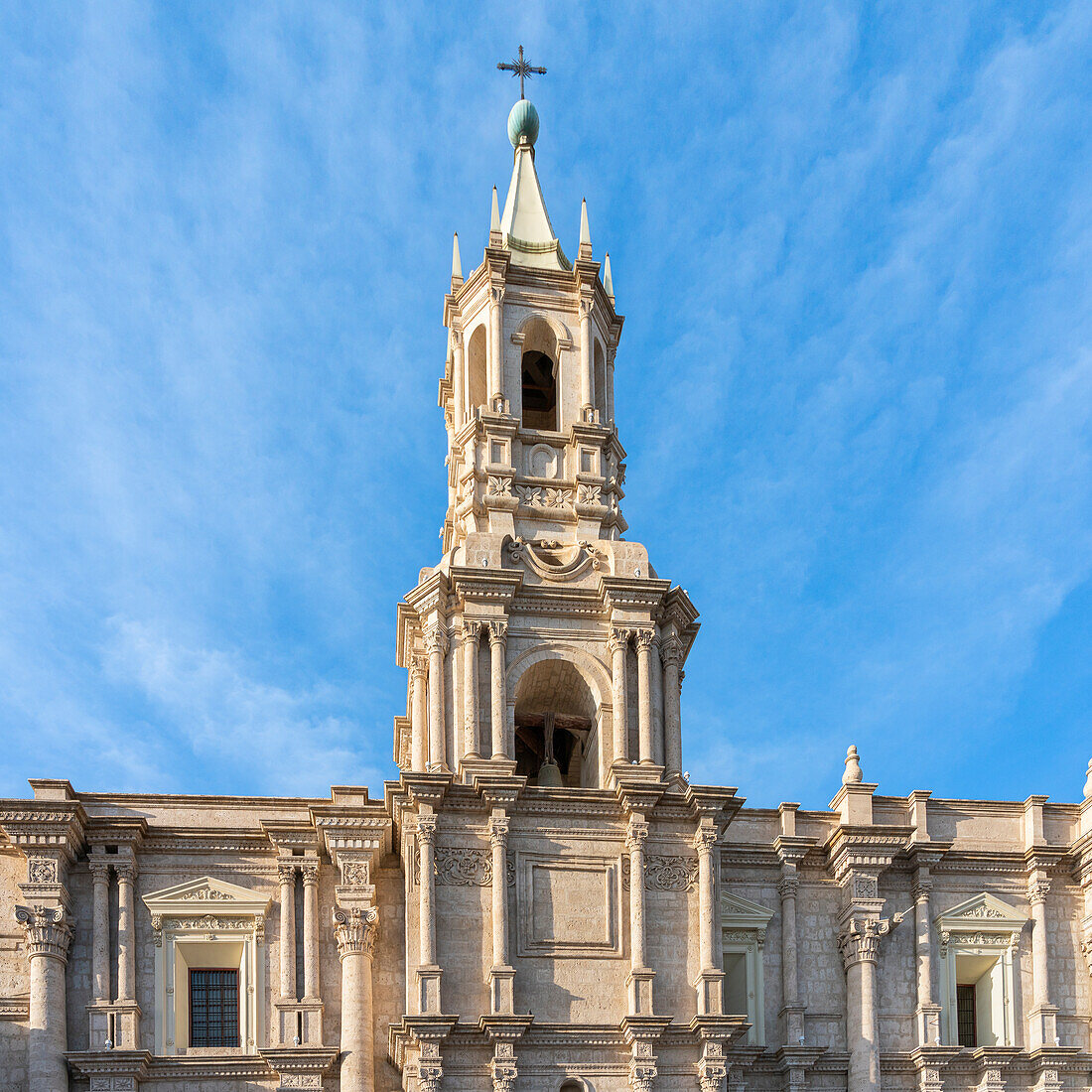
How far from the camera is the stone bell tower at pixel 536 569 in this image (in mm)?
45156

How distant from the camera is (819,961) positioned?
1818 inches

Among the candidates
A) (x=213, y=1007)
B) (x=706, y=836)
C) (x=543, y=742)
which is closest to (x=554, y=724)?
(x=543, y=742)

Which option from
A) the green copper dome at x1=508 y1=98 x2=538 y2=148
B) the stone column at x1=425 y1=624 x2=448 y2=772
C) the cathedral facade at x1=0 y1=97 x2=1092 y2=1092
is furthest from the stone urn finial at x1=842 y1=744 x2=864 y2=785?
the green copper dome at x1=508 y1=98 x2=538 y2=148

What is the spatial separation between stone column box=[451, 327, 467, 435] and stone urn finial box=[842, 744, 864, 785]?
14345 mm

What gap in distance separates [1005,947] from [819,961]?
198 inches

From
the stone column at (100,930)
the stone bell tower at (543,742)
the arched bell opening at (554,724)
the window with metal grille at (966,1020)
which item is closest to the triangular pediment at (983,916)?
the window with metal grille at (966,1020)

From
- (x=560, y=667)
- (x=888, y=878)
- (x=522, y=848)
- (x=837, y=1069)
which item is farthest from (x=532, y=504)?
(x=837, y=1069)

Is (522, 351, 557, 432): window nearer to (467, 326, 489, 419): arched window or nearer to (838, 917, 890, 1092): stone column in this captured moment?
(467, 326, 489, 419): arched window

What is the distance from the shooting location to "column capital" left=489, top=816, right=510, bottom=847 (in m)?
42.5

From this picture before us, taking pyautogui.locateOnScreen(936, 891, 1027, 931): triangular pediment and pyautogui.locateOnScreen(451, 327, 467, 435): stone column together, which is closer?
pyautogui.locateOnScreen(936, 891, 1027, 931): triangular pediment

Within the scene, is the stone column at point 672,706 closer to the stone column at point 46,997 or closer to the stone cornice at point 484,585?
the stone cornice at point 484,585

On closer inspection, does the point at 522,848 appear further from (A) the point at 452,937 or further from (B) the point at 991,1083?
(B) the point at 991,1083

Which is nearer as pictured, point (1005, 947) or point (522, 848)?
point (522, 848)

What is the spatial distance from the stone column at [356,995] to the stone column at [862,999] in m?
12.2
